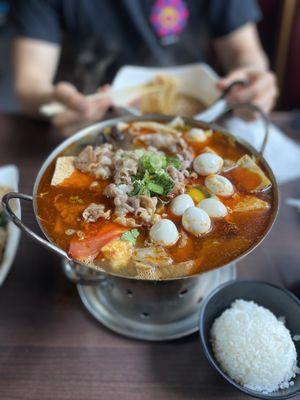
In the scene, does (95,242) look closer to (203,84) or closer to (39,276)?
(39,276)

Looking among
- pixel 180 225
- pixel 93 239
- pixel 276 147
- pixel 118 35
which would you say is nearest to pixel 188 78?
pixel 276 147

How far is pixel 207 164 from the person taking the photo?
1389mm

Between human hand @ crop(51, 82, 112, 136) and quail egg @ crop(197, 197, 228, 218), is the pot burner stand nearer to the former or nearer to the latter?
quail egg @ crop(197, 197, 228, 218)

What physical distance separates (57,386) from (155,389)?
0.32 m

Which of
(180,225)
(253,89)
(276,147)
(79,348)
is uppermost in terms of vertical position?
(180,225)

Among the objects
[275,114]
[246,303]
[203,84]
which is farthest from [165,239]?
[275,114]

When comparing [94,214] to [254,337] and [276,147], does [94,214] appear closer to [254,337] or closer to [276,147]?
[254,337]

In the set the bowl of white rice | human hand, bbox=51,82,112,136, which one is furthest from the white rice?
human hand, bbox=51,82,112,136

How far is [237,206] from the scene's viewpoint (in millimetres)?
1310

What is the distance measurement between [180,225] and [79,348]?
1.90ft

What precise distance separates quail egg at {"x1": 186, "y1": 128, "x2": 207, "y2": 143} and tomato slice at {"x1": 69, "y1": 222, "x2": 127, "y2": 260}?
49 centimetres

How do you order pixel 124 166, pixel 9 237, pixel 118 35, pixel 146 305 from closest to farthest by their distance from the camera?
pixel 124 166 → pixel 146 305 → pixel 9 237 → pixel 118 35

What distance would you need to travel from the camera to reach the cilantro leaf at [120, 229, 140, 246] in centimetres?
120

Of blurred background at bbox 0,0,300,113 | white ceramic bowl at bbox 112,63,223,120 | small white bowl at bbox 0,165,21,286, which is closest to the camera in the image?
small white bowl at bbox 0,165,21,286
